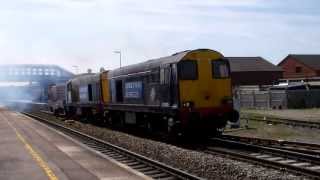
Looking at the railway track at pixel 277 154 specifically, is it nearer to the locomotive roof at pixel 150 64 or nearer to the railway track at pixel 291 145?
the railway track at pixel 291 145

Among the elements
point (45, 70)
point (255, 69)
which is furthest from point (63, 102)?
point (255, 69)

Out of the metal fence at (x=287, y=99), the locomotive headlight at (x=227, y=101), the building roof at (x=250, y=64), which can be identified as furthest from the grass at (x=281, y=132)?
the building roof at (x=250, y=64)

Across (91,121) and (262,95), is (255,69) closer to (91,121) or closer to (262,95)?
(262,95)

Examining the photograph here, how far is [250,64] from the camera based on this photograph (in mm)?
95312

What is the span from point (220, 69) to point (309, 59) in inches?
3176

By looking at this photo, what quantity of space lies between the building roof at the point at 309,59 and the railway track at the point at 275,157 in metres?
80.0

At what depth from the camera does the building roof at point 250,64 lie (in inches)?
3679

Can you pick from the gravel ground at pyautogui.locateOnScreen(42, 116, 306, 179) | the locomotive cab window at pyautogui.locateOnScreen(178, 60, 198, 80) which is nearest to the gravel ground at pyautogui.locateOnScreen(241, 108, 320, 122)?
the locomotive cab window at pyautogui.locateOnScreen(178, 60, 198, 80)

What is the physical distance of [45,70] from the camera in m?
92.6

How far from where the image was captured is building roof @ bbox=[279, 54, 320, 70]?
9668 cm

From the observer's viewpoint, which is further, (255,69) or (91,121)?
(255,69)

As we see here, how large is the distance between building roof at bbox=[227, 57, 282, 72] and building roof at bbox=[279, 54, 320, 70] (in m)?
4.84

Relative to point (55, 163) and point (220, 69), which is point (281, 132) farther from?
point (55, 163)

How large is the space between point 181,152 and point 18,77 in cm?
6417
